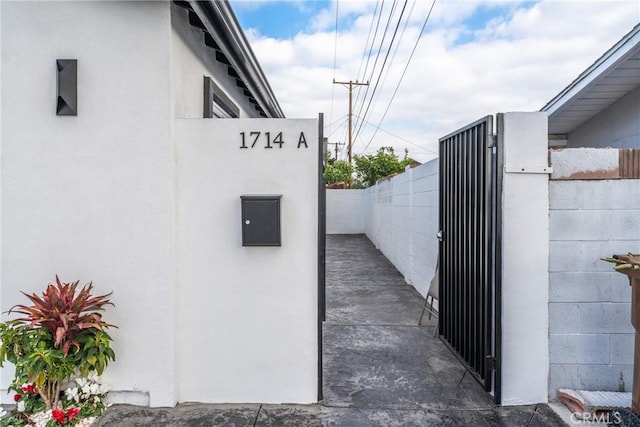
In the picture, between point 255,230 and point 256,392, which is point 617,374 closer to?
point 256,392

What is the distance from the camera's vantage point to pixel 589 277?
2799mm

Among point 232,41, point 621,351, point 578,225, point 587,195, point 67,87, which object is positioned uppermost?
point 232,41

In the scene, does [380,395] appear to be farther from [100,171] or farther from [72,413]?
[100,171]

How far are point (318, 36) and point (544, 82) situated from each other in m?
6.59

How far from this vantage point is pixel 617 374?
2805 mm

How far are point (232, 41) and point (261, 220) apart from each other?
2.07 meters

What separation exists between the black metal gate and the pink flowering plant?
9.41 ft

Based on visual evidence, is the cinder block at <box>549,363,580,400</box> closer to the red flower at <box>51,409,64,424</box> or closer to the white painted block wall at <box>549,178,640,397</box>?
the white painted block wall at <box>549,178,640,397</box>

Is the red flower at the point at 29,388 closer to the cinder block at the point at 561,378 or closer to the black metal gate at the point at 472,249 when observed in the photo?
the black metal gate at the point at 472,249

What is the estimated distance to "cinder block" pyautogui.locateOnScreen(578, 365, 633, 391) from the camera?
280cm

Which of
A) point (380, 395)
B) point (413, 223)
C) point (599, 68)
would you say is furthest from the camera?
point (413, 223)

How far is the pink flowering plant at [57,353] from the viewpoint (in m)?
→ 2.36

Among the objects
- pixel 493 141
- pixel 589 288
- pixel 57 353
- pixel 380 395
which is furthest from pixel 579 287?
pixel 57 353

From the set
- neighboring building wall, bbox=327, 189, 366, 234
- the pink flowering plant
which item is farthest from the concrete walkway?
neighboring building wall, bbox=327, 189, 366, 234
